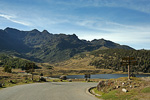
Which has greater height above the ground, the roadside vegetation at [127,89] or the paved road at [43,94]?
the roadside vegetation at [127,89]

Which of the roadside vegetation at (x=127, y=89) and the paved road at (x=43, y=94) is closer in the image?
the roadside vegetation at (x=127, y=89)

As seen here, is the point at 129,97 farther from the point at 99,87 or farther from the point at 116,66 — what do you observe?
the point at 116,66

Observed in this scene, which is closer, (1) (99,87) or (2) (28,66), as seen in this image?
(1) (99,87)

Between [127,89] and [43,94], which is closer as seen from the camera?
[127,89]

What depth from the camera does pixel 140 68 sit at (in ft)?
554

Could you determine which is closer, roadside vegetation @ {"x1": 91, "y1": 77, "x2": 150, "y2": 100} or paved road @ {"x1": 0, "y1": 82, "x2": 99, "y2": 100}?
roadside vegetation @ {"x1": 91, "y1": 77, "x2": 150, "y2": 100}

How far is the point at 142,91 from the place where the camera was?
15.1 metres

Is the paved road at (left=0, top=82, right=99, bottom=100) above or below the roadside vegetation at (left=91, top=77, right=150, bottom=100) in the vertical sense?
below

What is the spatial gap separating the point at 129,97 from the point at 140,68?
171 meters

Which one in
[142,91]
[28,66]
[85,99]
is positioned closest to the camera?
[142,91]

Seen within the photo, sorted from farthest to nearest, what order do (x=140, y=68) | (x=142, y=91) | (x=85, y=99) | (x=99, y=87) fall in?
(x=140, y=68) → (x=99, y=87) → (x=85, y=99) → (x=142, y=91)

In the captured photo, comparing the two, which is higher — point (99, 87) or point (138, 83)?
point (138, 83)

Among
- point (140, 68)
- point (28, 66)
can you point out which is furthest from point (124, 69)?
point (28, 66)

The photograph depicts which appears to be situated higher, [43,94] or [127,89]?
[127,89]
